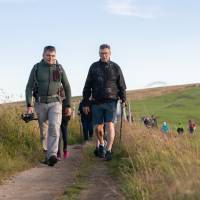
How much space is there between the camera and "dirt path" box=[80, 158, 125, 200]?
6.30 metres

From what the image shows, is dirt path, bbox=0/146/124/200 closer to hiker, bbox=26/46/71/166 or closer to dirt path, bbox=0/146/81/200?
dirt path, bbox=0/146/81/200

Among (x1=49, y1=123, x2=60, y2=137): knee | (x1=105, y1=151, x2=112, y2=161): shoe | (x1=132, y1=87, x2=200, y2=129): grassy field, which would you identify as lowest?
(x1=132, y1=87, x2=200, y2=129): grassy field

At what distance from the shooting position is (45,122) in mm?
9805

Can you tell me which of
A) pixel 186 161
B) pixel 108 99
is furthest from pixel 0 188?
pixel 108 99

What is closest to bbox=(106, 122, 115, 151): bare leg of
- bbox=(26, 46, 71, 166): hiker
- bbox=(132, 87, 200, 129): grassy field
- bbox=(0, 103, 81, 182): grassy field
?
bbox=(26, 46, 71, 166): hiker

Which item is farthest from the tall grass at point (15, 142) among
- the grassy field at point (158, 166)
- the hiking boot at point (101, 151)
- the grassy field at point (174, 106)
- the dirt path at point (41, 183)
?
the grassy field at point (174, 106)

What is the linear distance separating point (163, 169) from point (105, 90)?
3833 millimetres

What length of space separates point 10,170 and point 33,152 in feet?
6.07

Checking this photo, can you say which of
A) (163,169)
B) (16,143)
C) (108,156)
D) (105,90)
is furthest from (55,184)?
(16,143)

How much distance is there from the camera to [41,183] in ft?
25.0

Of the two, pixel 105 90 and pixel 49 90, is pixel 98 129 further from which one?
pixel 49 90

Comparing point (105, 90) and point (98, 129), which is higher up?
point (105, 90)

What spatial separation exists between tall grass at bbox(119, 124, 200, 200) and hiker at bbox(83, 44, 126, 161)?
455mm

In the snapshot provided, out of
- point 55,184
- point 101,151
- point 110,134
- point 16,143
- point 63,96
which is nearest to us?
point 55,184
